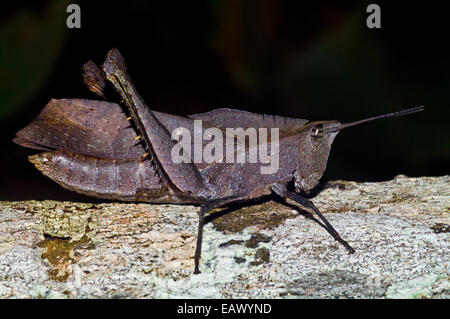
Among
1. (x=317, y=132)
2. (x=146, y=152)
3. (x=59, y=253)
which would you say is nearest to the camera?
(x=59, y=253)

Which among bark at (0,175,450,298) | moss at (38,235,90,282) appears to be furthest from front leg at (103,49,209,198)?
moss at (38,235,90,282)

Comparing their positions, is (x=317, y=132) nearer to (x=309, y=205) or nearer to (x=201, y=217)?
(x=309, y=205)

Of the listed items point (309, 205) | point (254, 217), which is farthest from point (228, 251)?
point (309, 205)

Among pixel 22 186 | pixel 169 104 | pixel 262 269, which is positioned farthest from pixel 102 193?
pixel 169 104

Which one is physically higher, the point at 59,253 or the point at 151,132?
the point at 151,132

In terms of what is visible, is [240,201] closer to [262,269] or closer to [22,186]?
[262,269]

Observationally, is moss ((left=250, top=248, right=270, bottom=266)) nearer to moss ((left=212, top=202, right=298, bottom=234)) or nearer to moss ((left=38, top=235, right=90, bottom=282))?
moss ((left=212, top=202, right=298, bottom=234))

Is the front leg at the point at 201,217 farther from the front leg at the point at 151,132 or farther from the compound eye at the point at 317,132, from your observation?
the compound eye at the point at 317,132

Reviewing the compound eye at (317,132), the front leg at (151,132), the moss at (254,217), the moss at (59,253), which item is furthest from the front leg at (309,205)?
the moss at (59,253)
